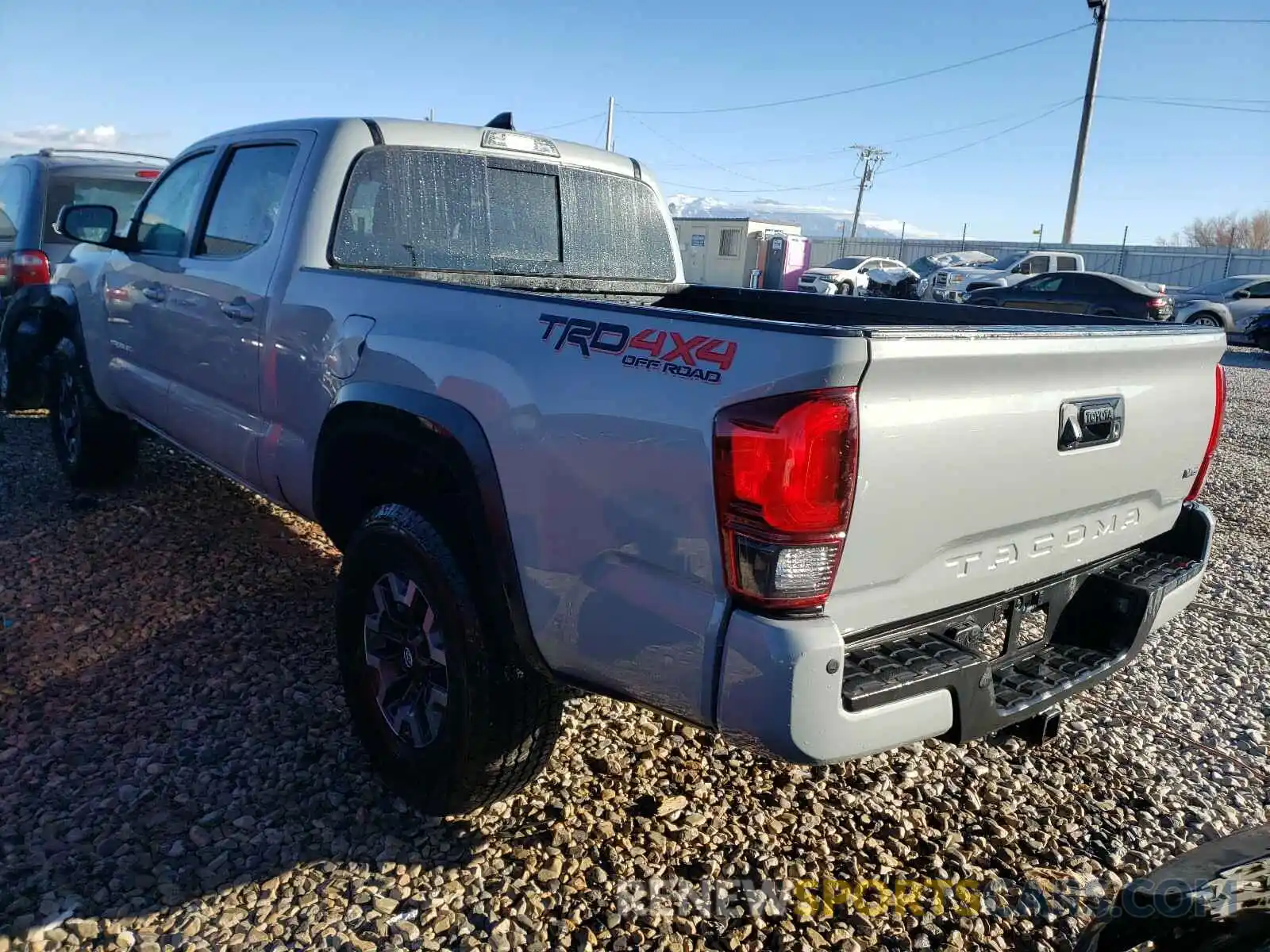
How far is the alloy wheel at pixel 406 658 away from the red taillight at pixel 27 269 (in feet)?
17.1

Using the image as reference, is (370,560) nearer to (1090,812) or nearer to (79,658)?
(79,658)

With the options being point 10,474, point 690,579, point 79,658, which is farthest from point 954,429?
point 10,474

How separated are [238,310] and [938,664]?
2.84m

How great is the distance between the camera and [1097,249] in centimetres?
3991

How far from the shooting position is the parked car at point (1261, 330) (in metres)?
18.7

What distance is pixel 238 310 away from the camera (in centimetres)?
356

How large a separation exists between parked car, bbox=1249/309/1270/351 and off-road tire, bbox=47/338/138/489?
→ 67.6 ft

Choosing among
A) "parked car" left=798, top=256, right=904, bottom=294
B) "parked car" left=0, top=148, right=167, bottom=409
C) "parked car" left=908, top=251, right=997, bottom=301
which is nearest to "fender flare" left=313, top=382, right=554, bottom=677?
"parked car" left=0, top=148, right=167, bottom=409

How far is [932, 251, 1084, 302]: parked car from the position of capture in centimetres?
2493

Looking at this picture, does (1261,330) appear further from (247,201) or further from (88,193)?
(247,201)

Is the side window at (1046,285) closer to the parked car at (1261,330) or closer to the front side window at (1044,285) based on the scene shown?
the front side window at (1044,285)

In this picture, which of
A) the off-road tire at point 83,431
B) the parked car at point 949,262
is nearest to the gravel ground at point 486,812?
the off-road tire at point 83,431

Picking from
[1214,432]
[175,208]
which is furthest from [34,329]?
[1214,432]

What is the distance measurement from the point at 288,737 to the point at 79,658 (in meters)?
1.08
